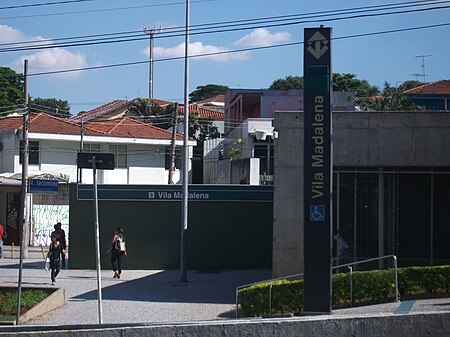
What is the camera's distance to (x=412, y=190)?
810 inches

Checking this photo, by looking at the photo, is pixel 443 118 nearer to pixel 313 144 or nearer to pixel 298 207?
pixel 298 207

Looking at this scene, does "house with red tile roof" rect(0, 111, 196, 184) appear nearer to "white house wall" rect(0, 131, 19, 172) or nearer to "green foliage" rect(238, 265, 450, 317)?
"white house wall" rect(0, 131, 19, 172)

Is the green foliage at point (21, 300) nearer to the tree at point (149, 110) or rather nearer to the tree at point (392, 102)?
the tree at point (392, 102)

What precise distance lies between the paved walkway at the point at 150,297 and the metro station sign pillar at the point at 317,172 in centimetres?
137

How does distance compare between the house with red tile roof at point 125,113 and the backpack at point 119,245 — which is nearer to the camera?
the backpack at point 119,245

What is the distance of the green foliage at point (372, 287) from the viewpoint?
1620 cm

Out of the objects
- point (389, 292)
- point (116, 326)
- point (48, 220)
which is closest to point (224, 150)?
point (48, 220)

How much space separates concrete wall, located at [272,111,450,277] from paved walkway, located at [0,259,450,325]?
8.30 feet

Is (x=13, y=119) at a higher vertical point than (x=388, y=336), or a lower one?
higher

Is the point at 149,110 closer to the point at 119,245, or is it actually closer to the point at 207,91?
the point at 119,245

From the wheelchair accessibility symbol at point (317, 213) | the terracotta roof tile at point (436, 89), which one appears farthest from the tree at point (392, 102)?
the wheelchair accessibility symbol at point (317, 213)

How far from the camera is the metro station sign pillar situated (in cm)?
1327

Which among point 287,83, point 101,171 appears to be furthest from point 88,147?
point 287,83

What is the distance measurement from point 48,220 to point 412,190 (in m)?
25.8
